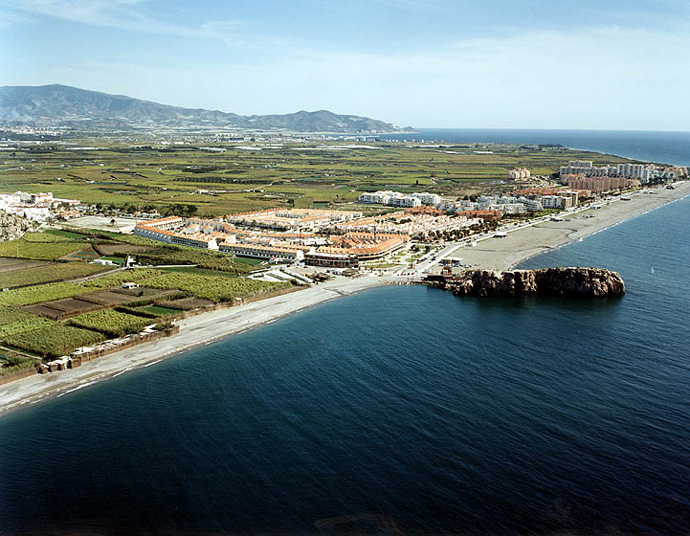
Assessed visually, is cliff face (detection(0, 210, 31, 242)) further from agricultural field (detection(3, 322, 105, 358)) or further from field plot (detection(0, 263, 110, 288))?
agricultural field (detection(3, 322, 105, 358))

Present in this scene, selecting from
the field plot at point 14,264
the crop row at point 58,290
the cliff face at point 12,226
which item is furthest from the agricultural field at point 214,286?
the cliff face at point 12,226

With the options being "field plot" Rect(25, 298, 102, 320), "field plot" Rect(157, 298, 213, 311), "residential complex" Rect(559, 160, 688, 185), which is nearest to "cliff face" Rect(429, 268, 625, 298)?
"field plot" Rect(157, 298, 213, 311)

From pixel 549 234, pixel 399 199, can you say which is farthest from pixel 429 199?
pixel 549 234

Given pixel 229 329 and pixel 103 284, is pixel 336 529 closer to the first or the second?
pixel 229 329

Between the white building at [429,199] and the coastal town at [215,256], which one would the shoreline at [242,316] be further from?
the white building at [429,199]

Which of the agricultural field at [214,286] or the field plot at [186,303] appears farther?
the agricultural field at [214,286]

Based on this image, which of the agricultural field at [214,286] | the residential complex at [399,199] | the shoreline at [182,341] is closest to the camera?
the shoreline at [182,341]

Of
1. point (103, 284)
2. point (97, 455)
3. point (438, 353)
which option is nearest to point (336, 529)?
point (97, 455)
